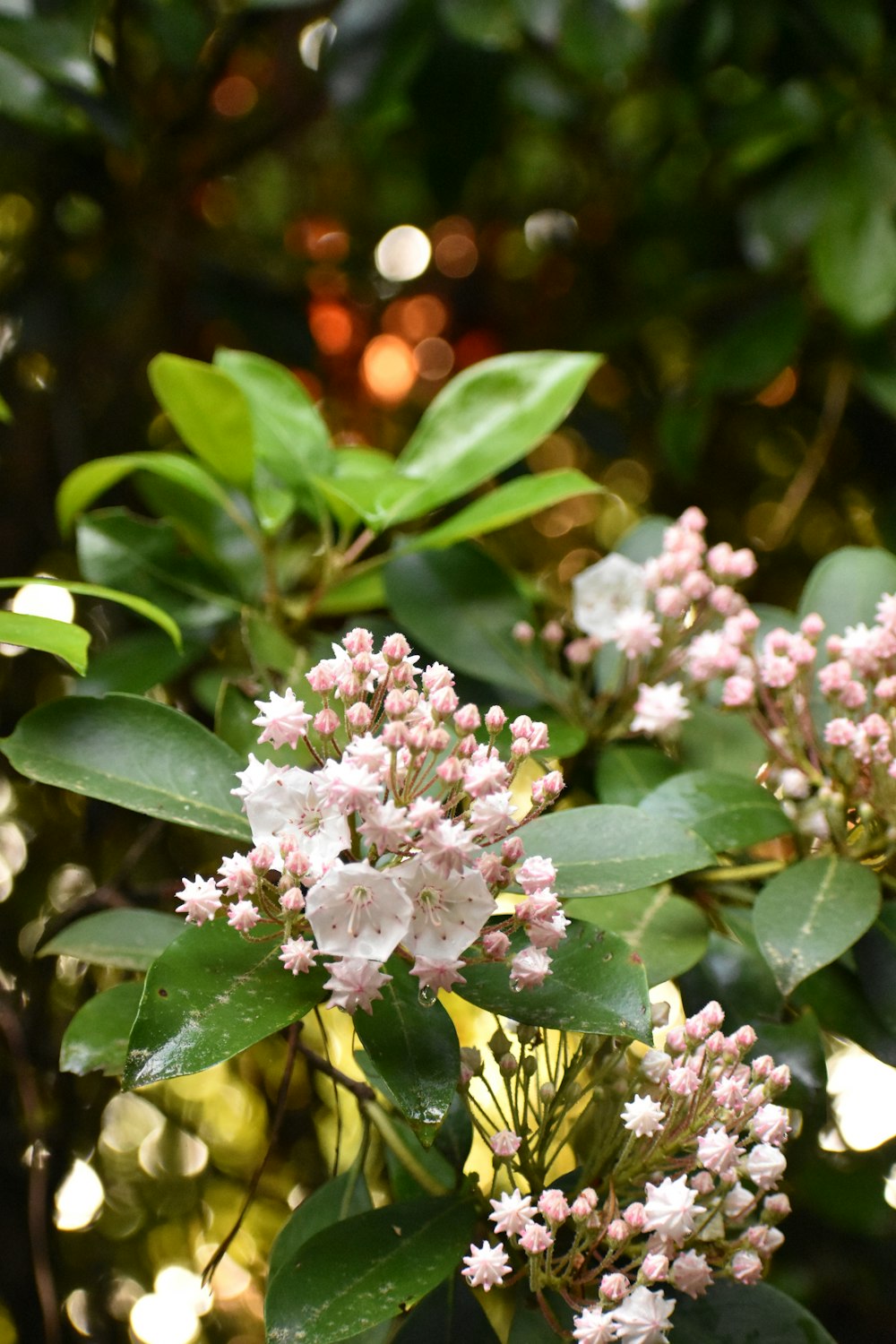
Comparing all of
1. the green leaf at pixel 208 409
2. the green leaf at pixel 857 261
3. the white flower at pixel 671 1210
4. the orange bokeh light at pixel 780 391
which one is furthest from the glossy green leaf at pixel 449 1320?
the orange bokeh light at pixel 780 391

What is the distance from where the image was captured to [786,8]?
143 centimetres

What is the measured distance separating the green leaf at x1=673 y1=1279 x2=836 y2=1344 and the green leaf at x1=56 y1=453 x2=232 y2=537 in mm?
764

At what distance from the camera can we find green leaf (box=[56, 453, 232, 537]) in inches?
40.4

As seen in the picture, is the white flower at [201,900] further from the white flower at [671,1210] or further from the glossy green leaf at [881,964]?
the glossy green leaf at [881,964]

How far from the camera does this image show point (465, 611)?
1.10 m

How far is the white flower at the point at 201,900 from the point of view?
0.69 m

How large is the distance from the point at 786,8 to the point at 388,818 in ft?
4.25

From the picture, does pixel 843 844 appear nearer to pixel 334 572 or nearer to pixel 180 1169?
pixel 334 572

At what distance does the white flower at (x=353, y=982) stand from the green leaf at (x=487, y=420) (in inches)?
19.1

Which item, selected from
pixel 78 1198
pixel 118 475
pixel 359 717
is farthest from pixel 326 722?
pixel 78 1198

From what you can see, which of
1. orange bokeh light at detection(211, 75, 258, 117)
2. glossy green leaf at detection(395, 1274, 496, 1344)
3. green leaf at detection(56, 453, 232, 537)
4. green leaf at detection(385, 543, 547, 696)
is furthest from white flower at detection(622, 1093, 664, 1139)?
orange bokeh light at detection(211, 75, 258, 117)

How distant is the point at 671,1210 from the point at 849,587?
624 millimetres

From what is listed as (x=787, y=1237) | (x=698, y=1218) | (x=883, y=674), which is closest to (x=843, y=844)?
(x=883, y=674)

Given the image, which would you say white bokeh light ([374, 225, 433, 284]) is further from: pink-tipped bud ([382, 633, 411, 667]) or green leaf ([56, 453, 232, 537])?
pink-tipped bud ([382, 633, 411, 667])
